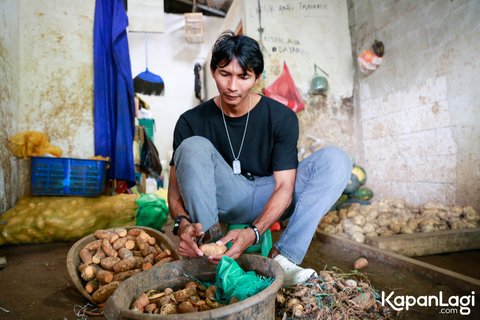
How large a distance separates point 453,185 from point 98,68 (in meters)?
3.81

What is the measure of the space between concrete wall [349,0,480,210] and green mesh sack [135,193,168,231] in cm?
274

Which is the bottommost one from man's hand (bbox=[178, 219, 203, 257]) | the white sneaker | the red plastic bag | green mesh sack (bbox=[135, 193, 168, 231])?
the white sneaker

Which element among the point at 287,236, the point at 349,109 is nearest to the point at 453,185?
the point at 349,109

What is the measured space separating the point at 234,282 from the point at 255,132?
0.92m

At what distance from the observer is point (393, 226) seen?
2404 millimetres

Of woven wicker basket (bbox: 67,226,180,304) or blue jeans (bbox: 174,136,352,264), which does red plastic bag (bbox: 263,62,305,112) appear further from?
woven wicker basket (bbox: 67,226,180,304)

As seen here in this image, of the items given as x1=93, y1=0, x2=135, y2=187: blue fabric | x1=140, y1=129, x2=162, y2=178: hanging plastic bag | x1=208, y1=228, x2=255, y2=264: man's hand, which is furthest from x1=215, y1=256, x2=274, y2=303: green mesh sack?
x1=140, y1=129, x2=162, y2=178: hanging plastic bag

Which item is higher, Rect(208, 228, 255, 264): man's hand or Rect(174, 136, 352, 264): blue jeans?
Rect(174, 136, 352, 264): blue jeans

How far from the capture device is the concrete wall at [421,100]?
8.69 ft

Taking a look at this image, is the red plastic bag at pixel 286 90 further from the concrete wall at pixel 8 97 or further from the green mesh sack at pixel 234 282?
the green mesh sack at pixel 234 282

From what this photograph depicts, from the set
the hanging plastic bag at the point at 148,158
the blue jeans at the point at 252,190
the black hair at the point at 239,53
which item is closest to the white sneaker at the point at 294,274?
the blue jeans at the point at 252,190

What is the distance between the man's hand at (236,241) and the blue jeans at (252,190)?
0.71 ft

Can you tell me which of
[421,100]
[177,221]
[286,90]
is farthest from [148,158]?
[421,100]

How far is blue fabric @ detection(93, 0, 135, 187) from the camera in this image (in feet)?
10.1
